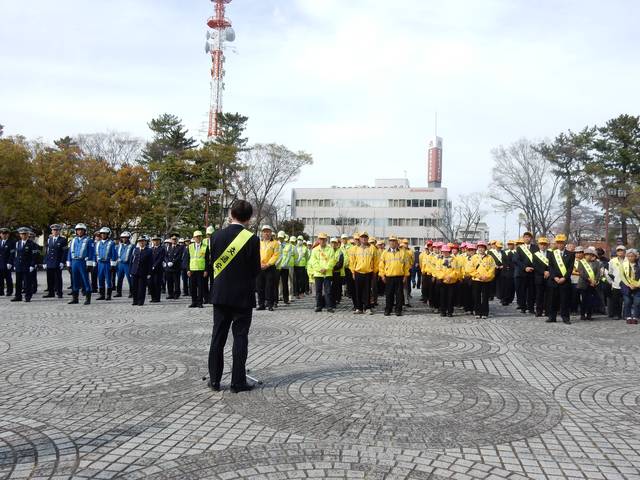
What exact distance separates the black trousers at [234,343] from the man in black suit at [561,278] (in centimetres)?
875

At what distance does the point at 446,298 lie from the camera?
12633mm

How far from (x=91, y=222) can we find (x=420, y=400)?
1520 inches

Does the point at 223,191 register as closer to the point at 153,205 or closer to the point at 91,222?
the point at 153,205

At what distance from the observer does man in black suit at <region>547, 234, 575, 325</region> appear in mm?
11648

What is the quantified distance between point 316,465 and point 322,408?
1.25 meters

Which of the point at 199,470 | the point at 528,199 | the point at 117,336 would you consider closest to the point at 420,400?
the point at 199,470

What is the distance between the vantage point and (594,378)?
6195mm

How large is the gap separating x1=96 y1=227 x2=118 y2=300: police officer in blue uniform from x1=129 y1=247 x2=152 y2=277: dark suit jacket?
1.65 metres

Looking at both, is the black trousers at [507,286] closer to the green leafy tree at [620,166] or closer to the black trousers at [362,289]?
the black trousers at [362,289]

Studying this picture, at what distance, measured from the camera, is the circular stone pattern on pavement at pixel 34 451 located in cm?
339

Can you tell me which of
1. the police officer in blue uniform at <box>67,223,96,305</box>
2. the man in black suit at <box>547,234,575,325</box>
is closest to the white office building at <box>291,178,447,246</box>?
the police officer in blue uniform at <box>67,223,96,305</box>

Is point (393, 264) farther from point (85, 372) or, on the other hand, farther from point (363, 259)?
point (85, 372)

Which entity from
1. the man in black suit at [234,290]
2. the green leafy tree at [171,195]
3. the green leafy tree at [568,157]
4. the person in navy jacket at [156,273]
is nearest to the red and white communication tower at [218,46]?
the green leafy tree at [171,195]

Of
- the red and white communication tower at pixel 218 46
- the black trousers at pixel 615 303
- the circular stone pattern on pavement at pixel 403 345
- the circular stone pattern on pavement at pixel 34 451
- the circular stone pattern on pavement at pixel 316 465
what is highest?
the red and white communication tower at pixel 218 46
